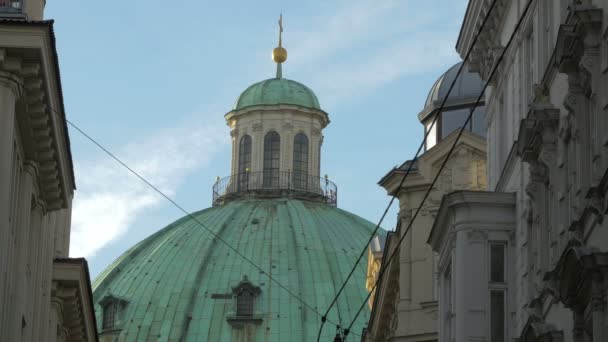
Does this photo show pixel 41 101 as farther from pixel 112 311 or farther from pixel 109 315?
pixel 109 315

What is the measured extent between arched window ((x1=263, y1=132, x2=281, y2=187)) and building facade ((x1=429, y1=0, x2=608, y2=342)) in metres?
76.4

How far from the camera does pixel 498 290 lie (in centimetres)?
3991

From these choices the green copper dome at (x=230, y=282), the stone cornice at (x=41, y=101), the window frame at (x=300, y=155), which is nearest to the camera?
the stone cornice at (x=41, y=101)

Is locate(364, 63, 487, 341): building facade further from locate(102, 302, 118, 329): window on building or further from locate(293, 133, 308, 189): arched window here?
locate(293, 133, 308, 189): arched window

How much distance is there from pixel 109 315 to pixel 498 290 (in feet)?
237

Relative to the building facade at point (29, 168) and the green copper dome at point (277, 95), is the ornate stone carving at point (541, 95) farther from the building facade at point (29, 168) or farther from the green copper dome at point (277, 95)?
the green copper dome at point (277, 95)

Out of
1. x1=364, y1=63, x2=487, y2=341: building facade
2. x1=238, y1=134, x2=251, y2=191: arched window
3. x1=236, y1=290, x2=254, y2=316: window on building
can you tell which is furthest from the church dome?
x1=238, y1=134, x2=251, y2=191: arched window

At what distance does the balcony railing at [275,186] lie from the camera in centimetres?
12112

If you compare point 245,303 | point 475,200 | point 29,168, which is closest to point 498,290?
point 475,200

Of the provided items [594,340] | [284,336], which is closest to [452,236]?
[594,340]

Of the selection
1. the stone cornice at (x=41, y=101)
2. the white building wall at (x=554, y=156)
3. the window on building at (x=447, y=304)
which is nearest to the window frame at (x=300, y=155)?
the white building wall at (x=554, y=156)

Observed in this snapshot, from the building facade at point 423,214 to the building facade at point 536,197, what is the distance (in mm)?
8638

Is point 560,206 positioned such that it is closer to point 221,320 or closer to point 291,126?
point 221,320

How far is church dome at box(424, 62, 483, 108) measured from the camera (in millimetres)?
57938
